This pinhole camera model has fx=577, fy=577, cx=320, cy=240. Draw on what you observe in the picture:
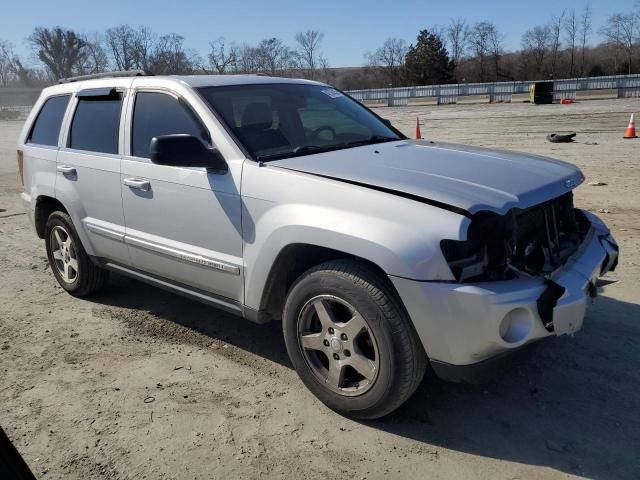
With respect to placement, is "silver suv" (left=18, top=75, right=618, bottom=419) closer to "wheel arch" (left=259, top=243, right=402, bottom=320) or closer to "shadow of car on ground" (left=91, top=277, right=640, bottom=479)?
"wheel arch" (left=259, top=243, right=402, bottom=320)

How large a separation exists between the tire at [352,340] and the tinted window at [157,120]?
51.9 inches

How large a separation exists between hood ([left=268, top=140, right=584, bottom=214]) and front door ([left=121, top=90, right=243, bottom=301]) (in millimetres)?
478

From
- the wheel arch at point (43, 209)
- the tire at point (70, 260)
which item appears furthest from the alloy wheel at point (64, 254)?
the wheel arch at point (43, 209)

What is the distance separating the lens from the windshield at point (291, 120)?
3.66 m

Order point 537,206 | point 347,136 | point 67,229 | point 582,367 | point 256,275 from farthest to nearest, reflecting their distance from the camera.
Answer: point 67,229, point 347,136, point 582,367, point 256,275, point 537,206

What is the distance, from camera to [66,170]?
Answer: 15.4ft

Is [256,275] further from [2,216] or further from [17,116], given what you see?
[17,116]

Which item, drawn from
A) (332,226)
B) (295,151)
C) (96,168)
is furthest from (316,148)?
(96,168)

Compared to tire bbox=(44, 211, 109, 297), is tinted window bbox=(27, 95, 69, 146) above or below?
above

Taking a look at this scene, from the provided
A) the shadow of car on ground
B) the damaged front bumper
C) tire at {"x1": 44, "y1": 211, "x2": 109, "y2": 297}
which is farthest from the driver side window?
tire at {"x1": 44, "y1": 211, "x2": 109, "y2": 297}

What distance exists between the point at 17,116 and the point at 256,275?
52.1 metres

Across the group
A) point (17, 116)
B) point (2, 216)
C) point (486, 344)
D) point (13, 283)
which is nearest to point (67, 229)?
point (13, 283)

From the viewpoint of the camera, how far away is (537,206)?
3148 mm

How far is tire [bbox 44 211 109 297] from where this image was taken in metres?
4.95
